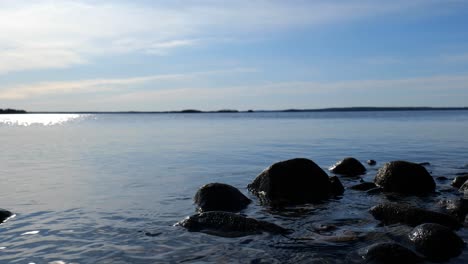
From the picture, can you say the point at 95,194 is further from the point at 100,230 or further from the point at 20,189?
the point at 100,230

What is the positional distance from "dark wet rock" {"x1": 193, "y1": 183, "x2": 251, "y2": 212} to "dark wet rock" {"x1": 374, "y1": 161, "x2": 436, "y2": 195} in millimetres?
5907

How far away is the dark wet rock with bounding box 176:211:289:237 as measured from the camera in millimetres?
11328

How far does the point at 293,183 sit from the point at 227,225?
5.20 meters

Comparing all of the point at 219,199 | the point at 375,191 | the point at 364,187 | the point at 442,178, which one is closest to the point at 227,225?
the point at 219,199

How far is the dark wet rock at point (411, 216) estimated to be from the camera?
38.6 ft

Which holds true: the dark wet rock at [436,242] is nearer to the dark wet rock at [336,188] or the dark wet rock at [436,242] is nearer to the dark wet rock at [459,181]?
the dark wet rock at [336,188]

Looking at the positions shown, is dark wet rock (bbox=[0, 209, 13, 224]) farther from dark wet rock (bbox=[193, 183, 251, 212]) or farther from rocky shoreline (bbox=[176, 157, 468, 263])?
dark wet rock (bbox=[193, 183, 251, 212])

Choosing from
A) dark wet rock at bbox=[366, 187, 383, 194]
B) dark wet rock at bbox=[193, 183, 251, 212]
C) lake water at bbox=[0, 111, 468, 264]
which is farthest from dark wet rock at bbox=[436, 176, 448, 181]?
dark wet rock at bbox=[193, 183, 251, 212]

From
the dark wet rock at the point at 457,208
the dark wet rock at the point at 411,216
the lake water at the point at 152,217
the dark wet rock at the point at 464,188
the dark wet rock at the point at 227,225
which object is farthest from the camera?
the dark wet rock at the point at 464,188

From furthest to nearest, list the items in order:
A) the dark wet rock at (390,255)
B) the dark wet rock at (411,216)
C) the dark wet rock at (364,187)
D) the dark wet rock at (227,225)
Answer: the dark wet rock at (364,187) → the dark wet rock at (411,216) → the dark wet rock at (227,225) → the dark wet rock at (390,255)

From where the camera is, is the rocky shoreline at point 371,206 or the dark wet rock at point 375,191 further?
the dark wet rock at point 375,191

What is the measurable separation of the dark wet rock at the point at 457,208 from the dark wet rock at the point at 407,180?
3226 millimetres

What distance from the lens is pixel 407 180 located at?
1702 cm

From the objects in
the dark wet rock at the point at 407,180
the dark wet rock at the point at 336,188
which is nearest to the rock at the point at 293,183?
the dark wet rock at the point at 336,188
